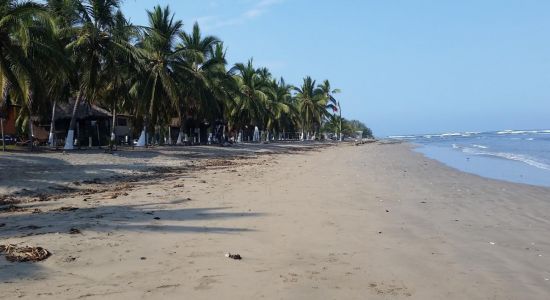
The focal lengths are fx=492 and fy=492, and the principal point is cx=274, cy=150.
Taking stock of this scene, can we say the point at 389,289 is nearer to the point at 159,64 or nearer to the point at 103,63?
the point at 103,63

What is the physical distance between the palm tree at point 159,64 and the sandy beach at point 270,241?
17361 millimetres

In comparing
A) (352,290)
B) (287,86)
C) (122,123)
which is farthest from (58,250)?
(287,86)

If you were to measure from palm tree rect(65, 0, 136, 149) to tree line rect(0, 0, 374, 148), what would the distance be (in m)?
0.04

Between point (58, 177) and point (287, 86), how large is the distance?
193 ft

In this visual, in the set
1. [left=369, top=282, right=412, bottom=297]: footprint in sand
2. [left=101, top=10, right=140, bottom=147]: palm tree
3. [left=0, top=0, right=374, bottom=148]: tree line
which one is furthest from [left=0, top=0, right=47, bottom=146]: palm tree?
[left=369, top=282, right=412, bottom=297]: footprint in sand

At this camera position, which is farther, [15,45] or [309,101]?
[309,101]

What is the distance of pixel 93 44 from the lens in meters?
23.4

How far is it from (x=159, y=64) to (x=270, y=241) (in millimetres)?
26118

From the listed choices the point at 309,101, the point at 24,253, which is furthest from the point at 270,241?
the point at 309,101

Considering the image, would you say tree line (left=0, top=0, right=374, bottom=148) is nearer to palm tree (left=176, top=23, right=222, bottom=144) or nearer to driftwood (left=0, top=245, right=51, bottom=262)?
palm tree (left=176, top=23, right=222, bottom=144)

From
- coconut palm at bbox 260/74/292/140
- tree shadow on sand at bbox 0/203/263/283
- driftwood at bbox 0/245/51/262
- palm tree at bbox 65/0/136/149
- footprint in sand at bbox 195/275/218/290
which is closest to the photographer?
footprint in sand at bbox 195/275/218/290

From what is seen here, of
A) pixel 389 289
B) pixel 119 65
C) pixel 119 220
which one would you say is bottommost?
pixel 389 289

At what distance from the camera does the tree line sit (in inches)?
658

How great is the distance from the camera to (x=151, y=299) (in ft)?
13.2
